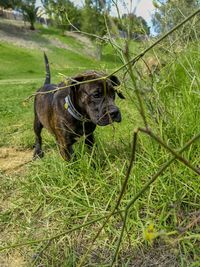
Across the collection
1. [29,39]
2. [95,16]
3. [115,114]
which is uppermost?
[95,16]

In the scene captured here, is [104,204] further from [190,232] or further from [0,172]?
[0,172]

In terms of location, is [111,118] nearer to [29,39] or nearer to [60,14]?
[60,14]

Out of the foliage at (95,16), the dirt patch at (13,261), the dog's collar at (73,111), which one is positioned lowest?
the dirt patch at (13,261)

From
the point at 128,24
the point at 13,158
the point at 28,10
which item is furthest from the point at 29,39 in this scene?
the point at 128,24

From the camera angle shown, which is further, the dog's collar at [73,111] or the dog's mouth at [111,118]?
the dog's collar at [73,111]

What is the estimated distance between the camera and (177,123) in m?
3.39

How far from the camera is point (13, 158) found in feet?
18.0

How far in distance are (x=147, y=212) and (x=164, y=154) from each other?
488 mm

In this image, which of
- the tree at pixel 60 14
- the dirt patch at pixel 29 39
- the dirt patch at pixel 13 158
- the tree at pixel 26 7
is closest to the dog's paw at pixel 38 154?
the dirt patch at pixel 13 158

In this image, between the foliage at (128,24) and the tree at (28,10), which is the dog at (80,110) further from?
the tree at (28,10)

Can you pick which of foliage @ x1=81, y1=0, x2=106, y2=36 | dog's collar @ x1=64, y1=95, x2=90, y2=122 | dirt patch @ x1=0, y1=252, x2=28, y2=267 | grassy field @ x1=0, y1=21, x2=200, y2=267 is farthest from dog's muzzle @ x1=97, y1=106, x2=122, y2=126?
dirt patch @ x1=0, y1=252, x2=28, y2=267

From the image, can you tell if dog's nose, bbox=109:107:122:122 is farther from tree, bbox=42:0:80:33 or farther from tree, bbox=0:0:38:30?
tree, bbox=0:0:38:30

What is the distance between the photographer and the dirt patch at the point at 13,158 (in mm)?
4963

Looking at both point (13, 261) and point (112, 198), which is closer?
point (13, 261)
